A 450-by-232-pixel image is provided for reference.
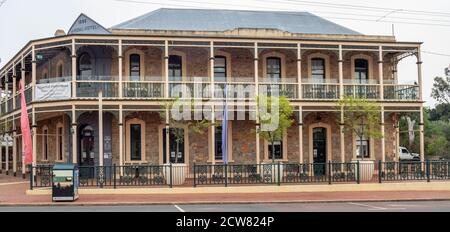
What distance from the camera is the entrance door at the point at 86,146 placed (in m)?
27.6

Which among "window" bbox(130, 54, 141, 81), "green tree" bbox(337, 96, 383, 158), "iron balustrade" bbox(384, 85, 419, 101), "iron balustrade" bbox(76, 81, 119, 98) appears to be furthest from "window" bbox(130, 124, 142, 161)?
"iron balustrade" bbox(384, 85, 419, 101)

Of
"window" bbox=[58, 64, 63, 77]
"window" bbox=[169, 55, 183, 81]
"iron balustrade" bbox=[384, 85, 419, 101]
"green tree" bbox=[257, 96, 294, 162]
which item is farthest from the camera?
"window" bbox=[58, 64, 63, 77]

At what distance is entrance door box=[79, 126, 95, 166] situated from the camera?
27594 millimetres

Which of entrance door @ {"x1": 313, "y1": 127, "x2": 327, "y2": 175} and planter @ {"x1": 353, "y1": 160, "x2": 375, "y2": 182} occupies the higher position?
entrance door @ {"x1": 313, "y1": 127, "x2": 327, "y2": 175}

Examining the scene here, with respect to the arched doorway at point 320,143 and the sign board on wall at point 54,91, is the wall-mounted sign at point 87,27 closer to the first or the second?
the sign board on wall at point 54,91

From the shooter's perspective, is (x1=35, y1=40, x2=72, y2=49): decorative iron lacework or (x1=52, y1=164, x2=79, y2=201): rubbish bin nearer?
(x1=52, y1=164, x2=79, y2=201): rubbish bin

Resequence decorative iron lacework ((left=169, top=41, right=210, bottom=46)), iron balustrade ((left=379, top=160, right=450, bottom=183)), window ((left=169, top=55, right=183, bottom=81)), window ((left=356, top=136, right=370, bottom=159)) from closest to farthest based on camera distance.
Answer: iron balustrade ((left=379, top=160, right=450, bottom=183)), decorative iron lacework ((left=169, top=41, right=210, bottom=46)), window ((left=169, top=55, right=183, bottom=81)), window ((left=356, top=136, right=370, bottom=159))

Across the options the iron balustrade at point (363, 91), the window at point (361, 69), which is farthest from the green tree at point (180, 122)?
the window at point (361, 69)

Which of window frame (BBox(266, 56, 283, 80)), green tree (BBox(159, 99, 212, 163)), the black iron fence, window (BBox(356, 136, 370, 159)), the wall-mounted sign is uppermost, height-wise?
the wall-mounted sign

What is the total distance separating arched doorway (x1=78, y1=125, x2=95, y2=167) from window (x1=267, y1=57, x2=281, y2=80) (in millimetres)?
9399

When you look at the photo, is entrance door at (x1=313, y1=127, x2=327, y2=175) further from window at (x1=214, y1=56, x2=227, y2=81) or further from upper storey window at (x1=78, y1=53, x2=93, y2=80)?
upper storey window at (x1=78, y1=53, x2=93, y2=80)

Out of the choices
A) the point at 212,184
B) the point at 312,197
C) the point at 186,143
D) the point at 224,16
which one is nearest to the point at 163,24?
the point at 224,16

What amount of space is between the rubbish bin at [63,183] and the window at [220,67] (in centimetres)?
1133

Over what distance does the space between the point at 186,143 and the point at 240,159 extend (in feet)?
9.29
